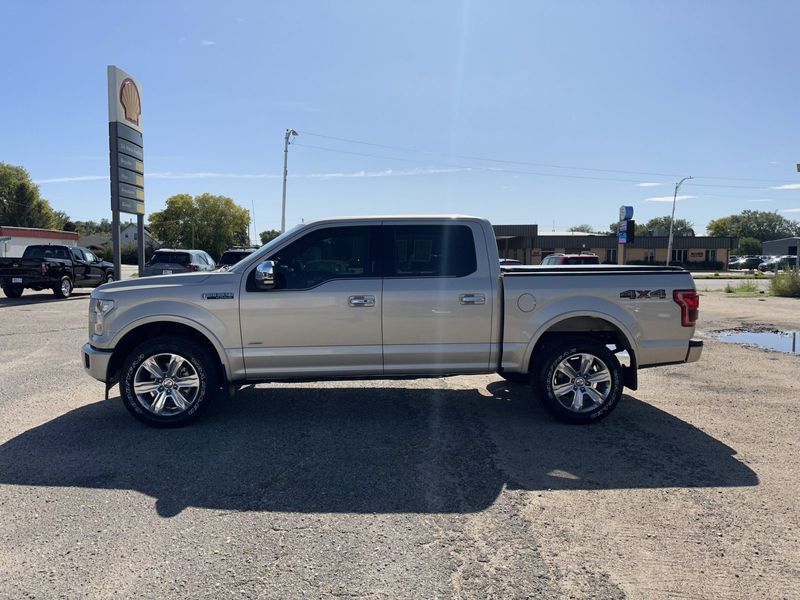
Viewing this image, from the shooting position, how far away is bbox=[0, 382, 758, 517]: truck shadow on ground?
161 inches

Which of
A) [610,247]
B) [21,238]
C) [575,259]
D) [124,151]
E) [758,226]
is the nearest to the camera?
[124,151]

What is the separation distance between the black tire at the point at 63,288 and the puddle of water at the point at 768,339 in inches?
788

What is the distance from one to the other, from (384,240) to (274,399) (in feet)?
7.84

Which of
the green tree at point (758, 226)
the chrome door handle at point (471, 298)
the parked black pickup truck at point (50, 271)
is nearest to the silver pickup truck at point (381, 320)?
the chrome door handle at point (471, 298)

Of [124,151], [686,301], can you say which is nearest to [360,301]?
[686,301]

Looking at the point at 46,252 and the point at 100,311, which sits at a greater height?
the point at 46,252

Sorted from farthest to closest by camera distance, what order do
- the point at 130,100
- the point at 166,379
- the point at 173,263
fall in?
1. the point at 173,263
2. the point at 130,100
3. the point at 166,379

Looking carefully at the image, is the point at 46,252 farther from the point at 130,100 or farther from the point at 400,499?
the point at 400,499

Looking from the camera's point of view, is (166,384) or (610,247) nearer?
(166,384)

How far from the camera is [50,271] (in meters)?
19.4

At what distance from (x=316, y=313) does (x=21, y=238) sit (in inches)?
2243

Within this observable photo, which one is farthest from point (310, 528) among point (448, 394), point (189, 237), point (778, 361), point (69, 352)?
point (189, 237)

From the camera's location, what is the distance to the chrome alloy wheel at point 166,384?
5422mm

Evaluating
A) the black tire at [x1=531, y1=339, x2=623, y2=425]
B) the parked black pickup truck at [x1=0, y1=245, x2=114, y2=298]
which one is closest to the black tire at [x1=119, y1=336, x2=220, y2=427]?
the black tire at [x1=531, y1=339, x2=623, y2=425]
